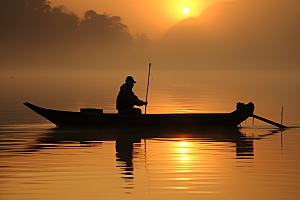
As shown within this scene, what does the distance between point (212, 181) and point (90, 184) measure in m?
2.52

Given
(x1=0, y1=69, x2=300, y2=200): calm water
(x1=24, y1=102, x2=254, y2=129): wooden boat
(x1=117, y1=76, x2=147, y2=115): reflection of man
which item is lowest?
(x1=0, y1=69, x2=300, y2=200): calm water

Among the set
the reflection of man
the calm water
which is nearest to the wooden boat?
the reflection of man

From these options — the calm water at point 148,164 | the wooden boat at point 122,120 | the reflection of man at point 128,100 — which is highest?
the reflection of man at point 128,100

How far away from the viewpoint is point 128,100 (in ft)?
61.8

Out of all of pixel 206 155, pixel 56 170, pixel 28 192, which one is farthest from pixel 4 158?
pixel 206 155

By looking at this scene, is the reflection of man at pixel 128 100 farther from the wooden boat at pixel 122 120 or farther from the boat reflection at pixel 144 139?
the boat reflection at pixel 144 139

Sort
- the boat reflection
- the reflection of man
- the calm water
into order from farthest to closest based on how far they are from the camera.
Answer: the reflection of man
the boat reflection
the calm water

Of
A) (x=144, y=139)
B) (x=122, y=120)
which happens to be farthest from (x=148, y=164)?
(x=122, y=120)

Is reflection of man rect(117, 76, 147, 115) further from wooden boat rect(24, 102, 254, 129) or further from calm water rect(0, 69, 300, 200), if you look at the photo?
calm water rect(0, 69, 300, 200)

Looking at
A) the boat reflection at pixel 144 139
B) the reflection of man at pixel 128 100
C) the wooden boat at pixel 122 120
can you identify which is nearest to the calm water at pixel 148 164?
the boat reflection at pixel 144 139

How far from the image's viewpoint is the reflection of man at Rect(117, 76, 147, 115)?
738 inches

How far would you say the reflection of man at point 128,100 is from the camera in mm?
18734

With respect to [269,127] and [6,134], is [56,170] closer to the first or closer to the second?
[6,134]

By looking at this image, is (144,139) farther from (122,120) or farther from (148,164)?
(148,164)
